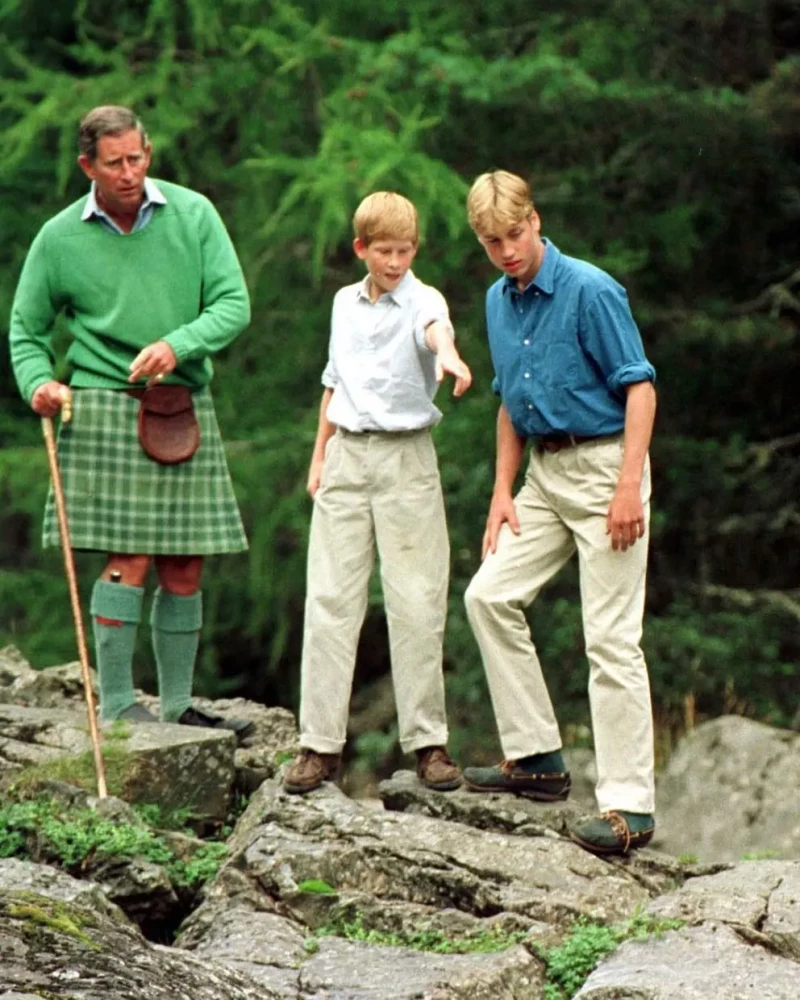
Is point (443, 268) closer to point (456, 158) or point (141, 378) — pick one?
point (456, 158)

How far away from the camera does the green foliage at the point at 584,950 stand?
13.7ft

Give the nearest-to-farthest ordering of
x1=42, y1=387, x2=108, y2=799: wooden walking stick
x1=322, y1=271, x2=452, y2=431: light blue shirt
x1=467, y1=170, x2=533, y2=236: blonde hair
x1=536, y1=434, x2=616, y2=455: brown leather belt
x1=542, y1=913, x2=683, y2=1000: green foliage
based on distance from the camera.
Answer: x1=542, y1=913, x2=683, y2=1000: green foliage → x1=467, y1=170, x2=533, y2=236: blonde hair → x1=536, y1=434, x2=616, y2=455: brown leather belt → x1=322, y1=271, x2=452, y2=431: light blue shirt → x1=42, y1=387, x2=108, y2=799: wooden walking stick

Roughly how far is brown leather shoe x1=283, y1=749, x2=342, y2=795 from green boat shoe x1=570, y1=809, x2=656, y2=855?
709mm

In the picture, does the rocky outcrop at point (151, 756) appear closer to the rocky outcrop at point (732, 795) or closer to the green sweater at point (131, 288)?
the green sweater at point (131, 288)

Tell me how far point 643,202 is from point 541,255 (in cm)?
580

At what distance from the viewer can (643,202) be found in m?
10.4

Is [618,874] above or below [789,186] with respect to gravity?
below

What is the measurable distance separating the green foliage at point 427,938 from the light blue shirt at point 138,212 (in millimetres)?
2083

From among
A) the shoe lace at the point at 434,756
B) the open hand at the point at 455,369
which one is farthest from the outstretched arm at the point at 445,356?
the shoe lace at the point at 434,756

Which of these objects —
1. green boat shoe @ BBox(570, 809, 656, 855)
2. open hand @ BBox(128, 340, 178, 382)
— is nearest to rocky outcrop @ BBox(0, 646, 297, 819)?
open hand @ BBox(128, 340, 178, 382)

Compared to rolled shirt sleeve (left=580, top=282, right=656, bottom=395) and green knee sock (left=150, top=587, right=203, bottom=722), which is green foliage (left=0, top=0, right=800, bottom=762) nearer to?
green knee sock (left=150, top=587, right=203, bottom=722)

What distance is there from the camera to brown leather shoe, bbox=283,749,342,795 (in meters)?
5.02

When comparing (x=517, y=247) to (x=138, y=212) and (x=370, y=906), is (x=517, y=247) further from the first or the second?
(x=370, y=906)

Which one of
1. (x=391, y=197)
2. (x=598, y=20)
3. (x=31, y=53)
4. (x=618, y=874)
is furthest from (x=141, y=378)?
(x=31, y=53)
